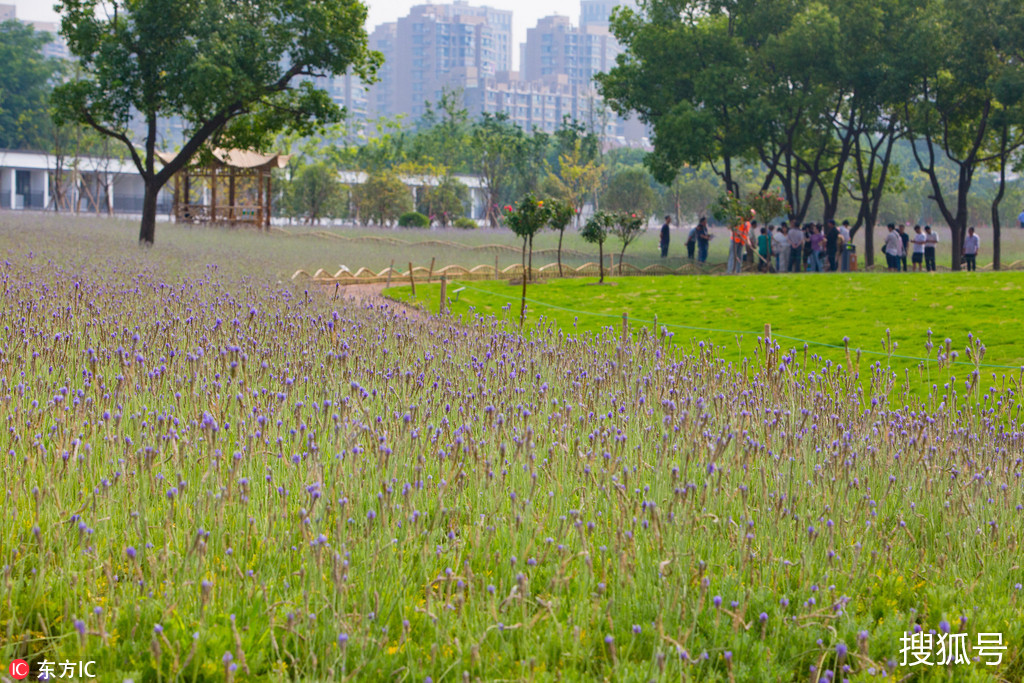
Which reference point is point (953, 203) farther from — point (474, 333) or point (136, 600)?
point (136, 600)

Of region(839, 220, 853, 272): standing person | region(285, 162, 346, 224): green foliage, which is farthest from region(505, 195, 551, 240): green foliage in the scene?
region(285, 162, 346, 224): green foliage

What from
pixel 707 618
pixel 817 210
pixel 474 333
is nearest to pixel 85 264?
pixel 474 333

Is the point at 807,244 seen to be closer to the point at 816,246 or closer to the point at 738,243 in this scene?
the point at 816,246

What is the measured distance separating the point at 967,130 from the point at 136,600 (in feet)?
110

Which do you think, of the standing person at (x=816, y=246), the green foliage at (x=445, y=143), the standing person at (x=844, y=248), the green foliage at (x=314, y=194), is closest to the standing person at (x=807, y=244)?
the standing person at (x=816, y=246)

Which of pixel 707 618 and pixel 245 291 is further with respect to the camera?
pixel 245 291

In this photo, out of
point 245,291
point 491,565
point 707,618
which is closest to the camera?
point 707,618

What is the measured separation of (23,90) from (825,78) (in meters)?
56.4

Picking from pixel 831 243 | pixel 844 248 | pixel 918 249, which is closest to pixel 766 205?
pixel 844 248

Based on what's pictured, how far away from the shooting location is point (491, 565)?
360 centimetres

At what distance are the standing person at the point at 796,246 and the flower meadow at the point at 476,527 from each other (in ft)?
71.1

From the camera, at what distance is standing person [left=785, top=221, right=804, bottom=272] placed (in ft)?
87.1

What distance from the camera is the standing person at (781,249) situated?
87.4 feet

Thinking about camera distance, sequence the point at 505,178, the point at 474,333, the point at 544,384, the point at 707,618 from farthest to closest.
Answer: the point at 505,178 < the point at 474,333 < the point at 544,384 < the point at 707,618
